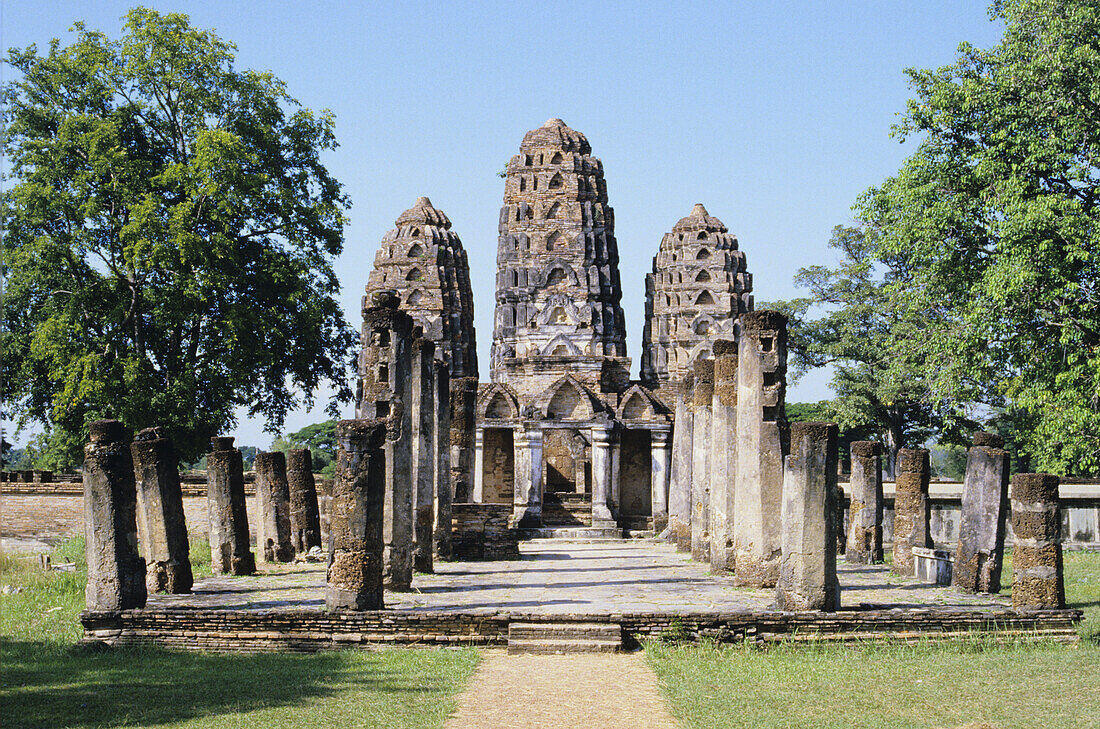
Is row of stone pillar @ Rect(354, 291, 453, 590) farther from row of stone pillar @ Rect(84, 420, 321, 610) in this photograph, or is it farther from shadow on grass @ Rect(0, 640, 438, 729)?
shadow on grass @ Rect(0, 640, 438, 729)

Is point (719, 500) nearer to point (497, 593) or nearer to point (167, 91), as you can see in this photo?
point (497, 593)

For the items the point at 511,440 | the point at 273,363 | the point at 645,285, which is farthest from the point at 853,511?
the point at 645,285

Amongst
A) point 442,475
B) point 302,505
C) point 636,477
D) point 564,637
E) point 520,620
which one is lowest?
point 564,637

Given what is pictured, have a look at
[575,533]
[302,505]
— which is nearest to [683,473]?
[575,533]

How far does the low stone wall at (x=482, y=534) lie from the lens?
21.3 meters

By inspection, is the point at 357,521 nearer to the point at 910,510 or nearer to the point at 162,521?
the point at 162,521

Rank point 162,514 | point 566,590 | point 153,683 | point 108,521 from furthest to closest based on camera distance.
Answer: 1. point 566,590
2. point 162,514
3. point 108,521
4. point 153,683

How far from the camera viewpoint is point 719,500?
1728 centimetres

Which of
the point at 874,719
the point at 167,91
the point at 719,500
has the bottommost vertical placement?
the point at 874,719

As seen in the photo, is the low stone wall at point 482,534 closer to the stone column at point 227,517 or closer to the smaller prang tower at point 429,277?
the stone column at point 227,517

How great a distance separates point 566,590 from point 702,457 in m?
4.93

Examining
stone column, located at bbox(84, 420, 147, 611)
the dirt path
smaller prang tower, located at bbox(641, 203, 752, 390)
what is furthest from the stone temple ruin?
smaller prang tower, located at bbox(641, 203, 752, 390)

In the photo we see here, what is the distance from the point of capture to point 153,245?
2669 cm

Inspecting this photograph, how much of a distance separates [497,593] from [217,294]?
15627mm
